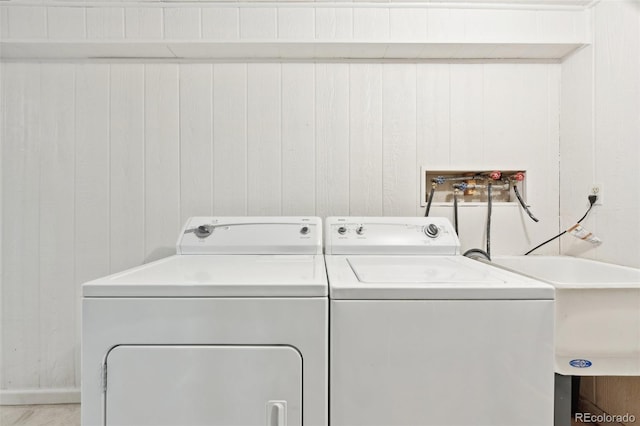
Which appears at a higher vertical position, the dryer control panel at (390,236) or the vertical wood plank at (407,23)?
the vertical wood plank at (407,23)

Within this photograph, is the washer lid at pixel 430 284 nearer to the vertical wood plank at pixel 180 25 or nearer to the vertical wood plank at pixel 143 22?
the vertical wood plank at pixel 180 25

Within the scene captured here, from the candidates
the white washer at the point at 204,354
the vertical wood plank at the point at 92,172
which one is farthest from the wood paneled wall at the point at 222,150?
the white washer at the point at 204,354

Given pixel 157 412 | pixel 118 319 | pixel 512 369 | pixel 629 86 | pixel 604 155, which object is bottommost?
pixel 157 412

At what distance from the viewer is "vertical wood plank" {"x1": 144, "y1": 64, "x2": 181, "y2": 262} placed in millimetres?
1800

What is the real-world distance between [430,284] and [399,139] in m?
1.08

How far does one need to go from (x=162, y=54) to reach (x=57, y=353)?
1.64 m

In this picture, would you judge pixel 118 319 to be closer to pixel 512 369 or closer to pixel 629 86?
pixel 512 369

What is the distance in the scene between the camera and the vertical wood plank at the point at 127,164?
5.89ft

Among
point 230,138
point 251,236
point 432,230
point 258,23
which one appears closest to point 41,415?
point 251,236

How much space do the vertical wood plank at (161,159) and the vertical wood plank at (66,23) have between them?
1.09 ft

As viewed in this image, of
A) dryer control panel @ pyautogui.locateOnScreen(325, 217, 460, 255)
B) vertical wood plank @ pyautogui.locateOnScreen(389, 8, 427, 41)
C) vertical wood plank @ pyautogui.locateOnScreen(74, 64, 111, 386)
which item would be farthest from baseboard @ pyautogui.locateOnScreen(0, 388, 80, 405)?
vertical wood plank @ pyautogui.locateOnScreen(389, 8, 427, 41)

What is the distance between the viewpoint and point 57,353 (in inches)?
69.4

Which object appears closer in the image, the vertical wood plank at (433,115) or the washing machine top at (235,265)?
the washing machine top at (235,265)

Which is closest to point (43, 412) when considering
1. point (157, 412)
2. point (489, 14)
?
point (157, 412)
